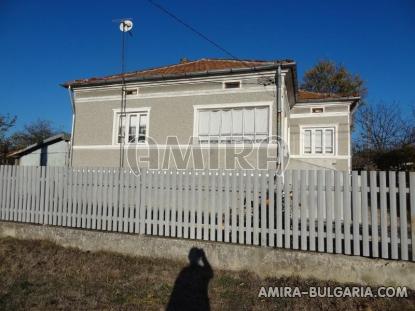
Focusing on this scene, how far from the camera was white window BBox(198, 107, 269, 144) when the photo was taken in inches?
400

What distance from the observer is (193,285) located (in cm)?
435

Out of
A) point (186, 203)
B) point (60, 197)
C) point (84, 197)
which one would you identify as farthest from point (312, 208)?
point (60, 197)

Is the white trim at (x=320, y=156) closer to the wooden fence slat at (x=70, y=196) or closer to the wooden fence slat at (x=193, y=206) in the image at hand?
the wooden fence slat at (x=193, y=206)

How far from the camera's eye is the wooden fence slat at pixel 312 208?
451 cm

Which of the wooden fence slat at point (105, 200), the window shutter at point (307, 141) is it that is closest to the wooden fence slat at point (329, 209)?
the wooden fence slat at point (105, 200)

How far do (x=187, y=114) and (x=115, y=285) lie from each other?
765cm

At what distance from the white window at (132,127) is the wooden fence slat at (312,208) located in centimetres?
823

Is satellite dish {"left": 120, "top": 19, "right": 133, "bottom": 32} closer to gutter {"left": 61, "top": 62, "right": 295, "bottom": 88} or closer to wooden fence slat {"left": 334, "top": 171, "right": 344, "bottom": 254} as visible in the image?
gutter {"left": 61, "top": 62, "right": 295, "bottom": 88}

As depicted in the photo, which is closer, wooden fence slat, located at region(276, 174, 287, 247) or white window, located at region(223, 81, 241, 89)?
wooden fence slat, located at region(276, 174, 287, 247)

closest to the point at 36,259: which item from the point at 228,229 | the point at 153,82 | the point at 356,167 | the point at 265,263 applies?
the point at 228,229

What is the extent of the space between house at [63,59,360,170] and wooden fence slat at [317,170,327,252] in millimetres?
5044

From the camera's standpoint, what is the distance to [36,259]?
5.25 metres

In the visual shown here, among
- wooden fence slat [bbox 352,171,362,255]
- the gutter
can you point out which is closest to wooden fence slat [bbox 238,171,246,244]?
wooden fence slat [bbox 352,171,362,255]

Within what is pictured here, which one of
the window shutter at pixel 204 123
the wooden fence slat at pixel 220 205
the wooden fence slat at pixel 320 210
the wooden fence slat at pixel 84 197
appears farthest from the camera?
the window shutter at pixel 204 123
